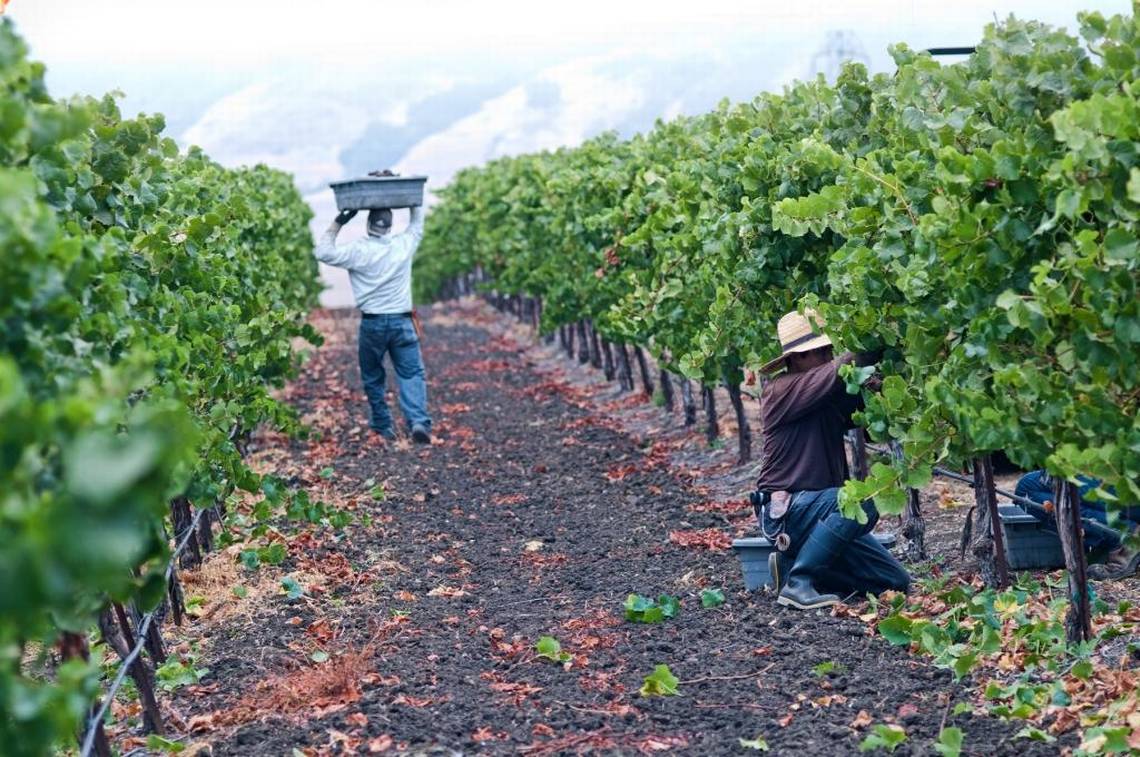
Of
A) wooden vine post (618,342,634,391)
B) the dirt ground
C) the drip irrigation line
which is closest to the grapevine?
the drip irrigation line

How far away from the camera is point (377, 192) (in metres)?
12.5

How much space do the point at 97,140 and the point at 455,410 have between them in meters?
9.83

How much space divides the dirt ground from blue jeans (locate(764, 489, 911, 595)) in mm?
261

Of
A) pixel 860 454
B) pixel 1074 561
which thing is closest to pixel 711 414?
pixel 860 454

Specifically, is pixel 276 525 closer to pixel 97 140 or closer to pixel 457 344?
pixel 97 140

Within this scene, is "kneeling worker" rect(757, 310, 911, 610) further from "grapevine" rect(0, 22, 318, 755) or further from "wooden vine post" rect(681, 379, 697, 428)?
"wooden vine post" rect(681, 379, 697, 428)

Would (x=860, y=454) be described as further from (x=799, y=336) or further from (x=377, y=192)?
(x=377, y=192)

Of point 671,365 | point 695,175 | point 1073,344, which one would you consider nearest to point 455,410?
point 671,365

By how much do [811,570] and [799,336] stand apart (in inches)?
43.9

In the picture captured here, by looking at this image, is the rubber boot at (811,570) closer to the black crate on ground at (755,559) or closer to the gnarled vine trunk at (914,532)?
the black crate on ground at (755,559)

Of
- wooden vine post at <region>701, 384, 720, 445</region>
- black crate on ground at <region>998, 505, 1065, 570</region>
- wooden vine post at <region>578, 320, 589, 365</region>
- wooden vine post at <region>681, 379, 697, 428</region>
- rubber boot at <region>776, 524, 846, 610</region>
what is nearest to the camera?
rubber boot at <region>776, 524, 846, 610</region>

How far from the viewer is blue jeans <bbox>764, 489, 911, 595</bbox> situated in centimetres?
688

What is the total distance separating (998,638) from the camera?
5887mm

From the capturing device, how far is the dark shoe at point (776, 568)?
23.0 feet
